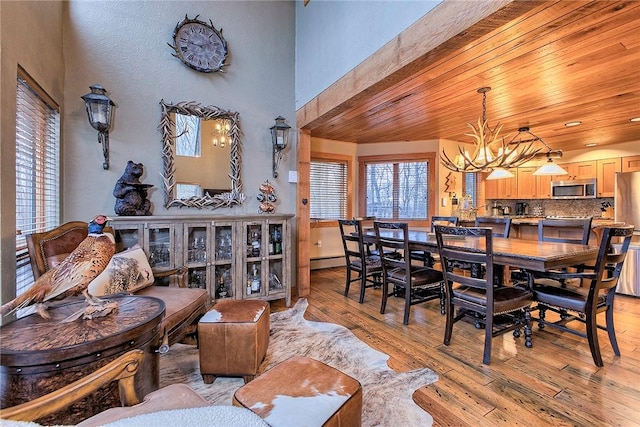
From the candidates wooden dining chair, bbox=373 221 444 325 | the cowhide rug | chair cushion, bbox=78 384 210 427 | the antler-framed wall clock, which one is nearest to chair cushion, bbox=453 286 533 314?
wooden dining chair, bbox=373 221 444 325

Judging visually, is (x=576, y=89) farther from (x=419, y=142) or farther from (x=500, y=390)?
(x=500, y=390)

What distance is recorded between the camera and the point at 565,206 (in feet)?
19.9

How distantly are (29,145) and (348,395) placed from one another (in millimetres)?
2593

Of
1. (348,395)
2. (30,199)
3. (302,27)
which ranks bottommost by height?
(348,395)

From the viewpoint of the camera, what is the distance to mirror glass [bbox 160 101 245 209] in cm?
306

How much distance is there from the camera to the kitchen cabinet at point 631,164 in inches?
193

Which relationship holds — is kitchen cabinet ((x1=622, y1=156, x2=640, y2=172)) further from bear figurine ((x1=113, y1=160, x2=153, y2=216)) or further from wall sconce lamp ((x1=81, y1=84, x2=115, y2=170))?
wall sconce lamp ((x1=81, y1=84, x2=115, y2=170))

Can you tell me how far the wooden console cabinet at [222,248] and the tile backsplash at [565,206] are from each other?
531 centimetres

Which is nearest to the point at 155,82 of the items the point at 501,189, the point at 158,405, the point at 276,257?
the point at 276,257

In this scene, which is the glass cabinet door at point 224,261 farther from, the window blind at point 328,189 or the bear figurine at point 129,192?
the window blind at point 328,189

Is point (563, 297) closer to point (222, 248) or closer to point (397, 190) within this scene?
point (222, 248)

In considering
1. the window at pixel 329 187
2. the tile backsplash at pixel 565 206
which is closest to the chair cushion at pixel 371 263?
the window at pixel 329 187

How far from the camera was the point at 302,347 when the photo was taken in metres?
2.40

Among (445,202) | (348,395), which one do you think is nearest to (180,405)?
(348,395)
